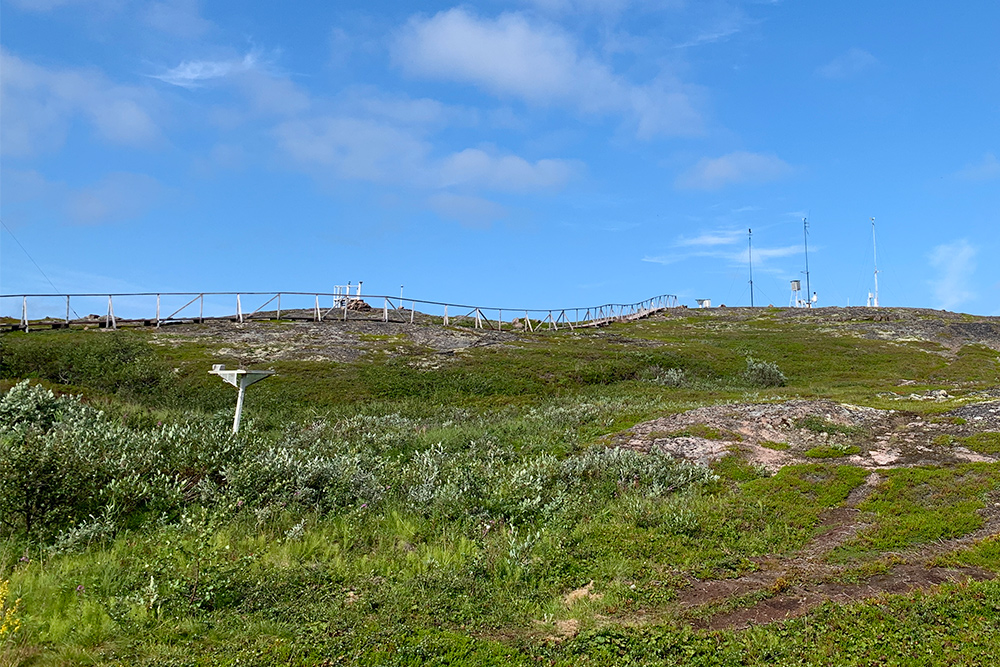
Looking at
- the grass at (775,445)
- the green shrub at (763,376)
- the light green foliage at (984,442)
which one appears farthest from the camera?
the green shrub at (763,376)

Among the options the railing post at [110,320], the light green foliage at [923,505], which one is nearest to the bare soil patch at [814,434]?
the light green foliage at [923,505]

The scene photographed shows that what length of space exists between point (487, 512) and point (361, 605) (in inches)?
186

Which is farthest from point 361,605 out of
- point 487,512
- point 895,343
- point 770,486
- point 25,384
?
point 895,343

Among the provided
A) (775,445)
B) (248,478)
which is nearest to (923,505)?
(775,445)

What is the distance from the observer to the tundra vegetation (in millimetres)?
9195

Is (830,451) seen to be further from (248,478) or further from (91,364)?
(91,364)

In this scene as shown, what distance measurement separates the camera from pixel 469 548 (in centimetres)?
1264

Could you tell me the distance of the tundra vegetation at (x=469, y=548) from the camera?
30.2 ft

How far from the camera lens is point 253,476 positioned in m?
15.3

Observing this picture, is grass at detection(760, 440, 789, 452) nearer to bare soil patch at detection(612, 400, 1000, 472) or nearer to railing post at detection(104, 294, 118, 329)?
bare soil patch at detection(612, 400, 1000, 472)

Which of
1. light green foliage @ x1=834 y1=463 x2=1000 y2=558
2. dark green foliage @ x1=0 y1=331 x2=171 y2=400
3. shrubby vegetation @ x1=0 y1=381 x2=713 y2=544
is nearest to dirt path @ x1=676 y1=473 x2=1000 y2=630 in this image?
light green foliage @ x1=834 y1=463 x2=1000 y2=558

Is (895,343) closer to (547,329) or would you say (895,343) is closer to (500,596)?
(547,329)

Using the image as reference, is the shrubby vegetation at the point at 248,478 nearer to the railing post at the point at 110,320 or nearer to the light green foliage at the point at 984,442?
the light green foliage at the point at 984,442

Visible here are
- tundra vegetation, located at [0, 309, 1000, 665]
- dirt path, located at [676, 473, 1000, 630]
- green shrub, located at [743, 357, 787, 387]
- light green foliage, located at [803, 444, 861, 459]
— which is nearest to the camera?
tundra vegetation, located at [0, 309, 1000, 665]
